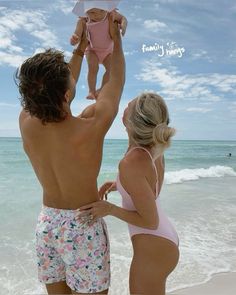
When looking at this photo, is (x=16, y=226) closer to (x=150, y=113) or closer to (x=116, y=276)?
(x=116, y=276)

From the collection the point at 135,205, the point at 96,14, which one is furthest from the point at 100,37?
the point at 135,205

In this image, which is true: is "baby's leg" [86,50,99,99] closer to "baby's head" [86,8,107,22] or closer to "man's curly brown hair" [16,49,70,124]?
"baby's head" [86,8,107,22]

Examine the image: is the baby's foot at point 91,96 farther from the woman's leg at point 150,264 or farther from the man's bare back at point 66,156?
the woman's leg at point 150,264

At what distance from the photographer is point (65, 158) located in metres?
1.66

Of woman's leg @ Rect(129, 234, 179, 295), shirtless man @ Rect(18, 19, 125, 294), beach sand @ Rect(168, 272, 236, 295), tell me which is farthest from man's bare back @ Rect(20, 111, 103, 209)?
beach sand @ Rect(168, 272, 236, 295)

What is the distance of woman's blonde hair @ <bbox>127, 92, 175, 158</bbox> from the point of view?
1.71m

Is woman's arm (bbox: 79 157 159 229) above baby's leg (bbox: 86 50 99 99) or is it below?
below

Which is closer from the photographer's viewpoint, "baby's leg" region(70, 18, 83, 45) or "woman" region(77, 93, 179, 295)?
"woman" region(77, 93, 179, 295)

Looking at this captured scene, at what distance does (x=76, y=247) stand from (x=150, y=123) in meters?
0.66

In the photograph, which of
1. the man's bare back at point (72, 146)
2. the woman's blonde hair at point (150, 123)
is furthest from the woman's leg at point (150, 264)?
the woman's blonde hair at point (150, 123)

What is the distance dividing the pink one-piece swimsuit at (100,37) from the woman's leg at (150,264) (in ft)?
3.56

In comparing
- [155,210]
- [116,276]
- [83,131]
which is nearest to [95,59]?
[83,131]

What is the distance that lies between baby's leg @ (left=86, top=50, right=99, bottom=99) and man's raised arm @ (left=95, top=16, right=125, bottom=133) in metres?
0.43

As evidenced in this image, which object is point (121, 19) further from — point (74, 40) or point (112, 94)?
point (112, 94)
